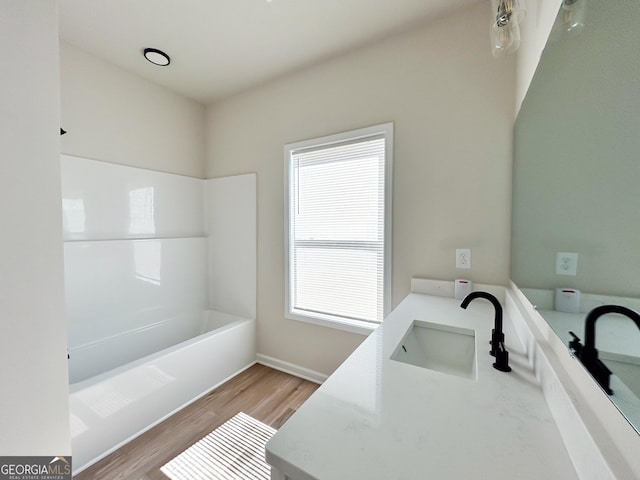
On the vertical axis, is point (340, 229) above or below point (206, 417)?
above

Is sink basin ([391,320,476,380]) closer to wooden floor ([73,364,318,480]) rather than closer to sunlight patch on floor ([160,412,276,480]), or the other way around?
sunlight patch on floor ([160,412,276,480])

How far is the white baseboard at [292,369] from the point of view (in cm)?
219

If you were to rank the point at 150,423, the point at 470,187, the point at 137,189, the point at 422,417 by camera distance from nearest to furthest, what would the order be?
the point at 422,417 < the point at 470,187 < the point at 150,423 < the point at 137,189

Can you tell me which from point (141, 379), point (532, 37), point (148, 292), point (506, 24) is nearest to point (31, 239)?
point (141, 379)

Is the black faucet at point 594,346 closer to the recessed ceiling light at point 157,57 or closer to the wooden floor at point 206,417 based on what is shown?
the wooden floor at point 206,417

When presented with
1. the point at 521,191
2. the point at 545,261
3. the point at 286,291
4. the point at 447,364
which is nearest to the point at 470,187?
the point at 521,191

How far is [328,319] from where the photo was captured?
2.13 metres

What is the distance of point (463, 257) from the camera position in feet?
5.33

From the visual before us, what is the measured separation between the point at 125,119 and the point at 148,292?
5.26 ft

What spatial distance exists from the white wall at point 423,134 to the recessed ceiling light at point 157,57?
84cm

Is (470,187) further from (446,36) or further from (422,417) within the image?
(422,417)

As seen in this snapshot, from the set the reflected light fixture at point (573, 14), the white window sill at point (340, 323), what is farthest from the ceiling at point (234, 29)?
the white window sill at point (340, 323)

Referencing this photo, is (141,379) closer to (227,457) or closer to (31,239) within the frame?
(227,457)

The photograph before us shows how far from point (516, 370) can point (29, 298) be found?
1.69 m
